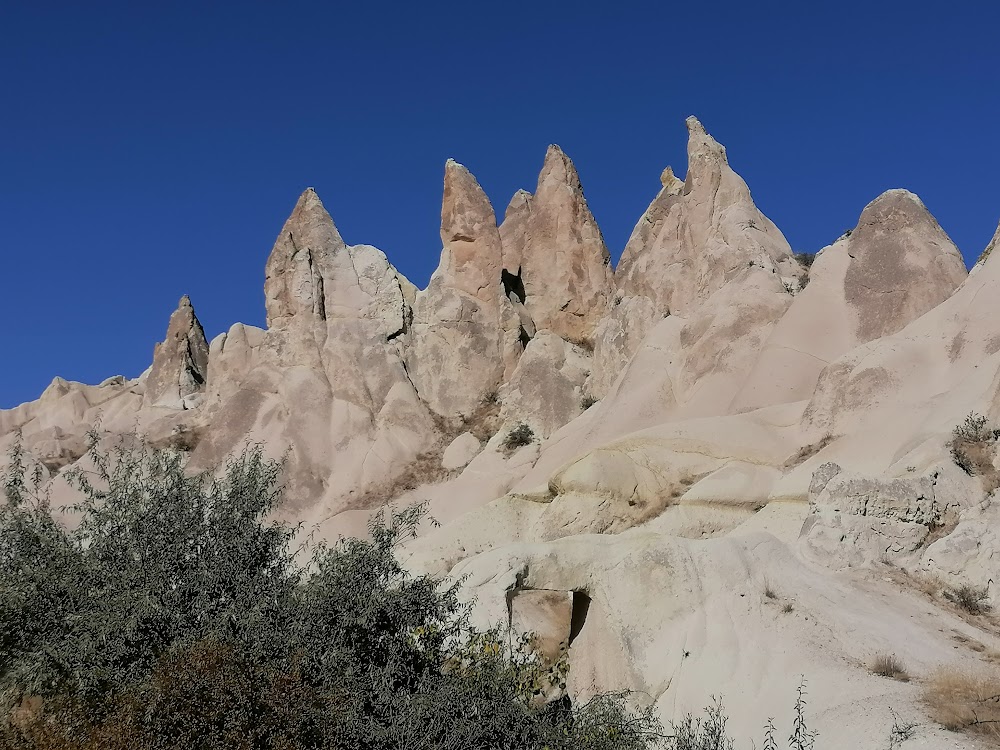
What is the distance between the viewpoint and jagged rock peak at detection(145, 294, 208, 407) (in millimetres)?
41531

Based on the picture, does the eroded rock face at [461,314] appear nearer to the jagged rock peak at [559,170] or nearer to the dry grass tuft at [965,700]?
the jagged rock peak at [559,170]

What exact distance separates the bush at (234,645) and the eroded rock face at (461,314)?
2313cm

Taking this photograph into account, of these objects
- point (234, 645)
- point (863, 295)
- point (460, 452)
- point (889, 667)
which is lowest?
point (889, 667)

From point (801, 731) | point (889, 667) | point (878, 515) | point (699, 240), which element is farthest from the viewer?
point (699, 240)

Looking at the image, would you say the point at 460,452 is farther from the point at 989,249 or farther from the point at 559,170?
the point at 989,249

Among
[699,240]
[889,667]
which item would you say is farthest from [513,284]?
[889,667]

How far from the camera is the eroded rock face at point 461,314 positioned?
110 ft

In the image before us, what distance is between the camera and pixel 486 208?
3662 cm

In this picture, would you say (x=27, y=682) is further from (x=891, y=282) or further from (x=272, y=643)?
(x=891, y=282)

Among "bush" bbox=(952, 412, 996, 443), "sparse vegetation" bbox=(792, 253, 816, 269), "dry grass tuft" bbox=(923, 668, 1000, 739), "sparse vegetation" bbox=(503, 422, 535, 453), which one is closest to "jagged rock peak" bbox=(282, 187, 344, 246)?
"sparse vegetation" bbox=(503, 422, 535, 453)

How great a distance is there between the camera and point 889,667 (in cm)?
940

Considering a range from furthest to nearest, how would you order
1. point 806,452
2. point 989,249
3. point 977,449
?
point 989,249 < point 806,452 < point 977,449

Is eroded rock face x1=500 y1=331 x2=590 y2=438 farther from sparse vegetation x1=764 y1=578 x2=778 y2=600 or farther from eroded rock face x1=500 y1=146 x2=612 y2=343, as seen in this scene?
sparse vegetation x1=764 y1=578 x2=778 y2=600

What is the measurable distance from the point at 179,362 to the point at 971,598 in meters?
36.7
